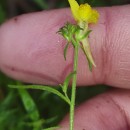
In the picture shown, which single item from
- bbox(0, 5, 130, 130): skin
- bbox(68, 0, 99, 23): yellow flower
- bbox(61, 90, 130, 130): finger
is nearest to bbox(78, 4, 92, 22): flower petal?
bbox(68, 0, 99, 23): yellow flower

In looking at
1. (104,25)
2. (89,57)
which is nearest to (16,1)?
(104,25)

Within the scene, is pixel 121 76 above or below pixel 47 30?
below

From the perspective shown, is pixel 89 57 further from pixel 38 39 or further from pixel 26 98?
pixel 26 98

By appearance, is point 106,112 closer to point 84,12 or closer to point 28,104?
point 28,104

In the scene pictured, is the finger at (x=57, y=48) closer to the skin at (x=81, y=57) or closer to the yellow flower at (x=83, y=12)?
the skin at (x=81, y=57)

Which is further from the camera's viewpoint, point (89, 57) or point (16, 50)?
point (16, 50)

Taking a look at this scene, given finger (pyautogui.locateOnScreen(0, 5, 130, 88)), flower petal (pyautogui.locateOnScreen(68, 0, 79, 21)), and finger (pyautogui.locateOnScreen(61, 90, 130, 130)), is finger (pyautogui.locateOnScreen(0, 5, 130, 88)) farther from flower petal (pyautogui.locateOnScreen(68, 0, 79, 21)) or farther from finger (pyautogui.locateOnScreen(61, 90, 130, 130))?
flower petal (pyautogui.locateOnScreen(68, 0, 79, 21))

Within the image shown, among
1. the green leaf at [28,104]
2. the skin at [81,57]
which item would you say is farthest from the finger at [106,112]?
the green leaf at [28,104]

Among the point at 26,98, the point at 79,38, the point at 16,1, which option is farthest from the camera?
the point at 16,1

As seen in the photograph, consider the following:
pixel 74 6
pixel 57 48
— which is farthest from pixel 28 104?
pixel 74 6
